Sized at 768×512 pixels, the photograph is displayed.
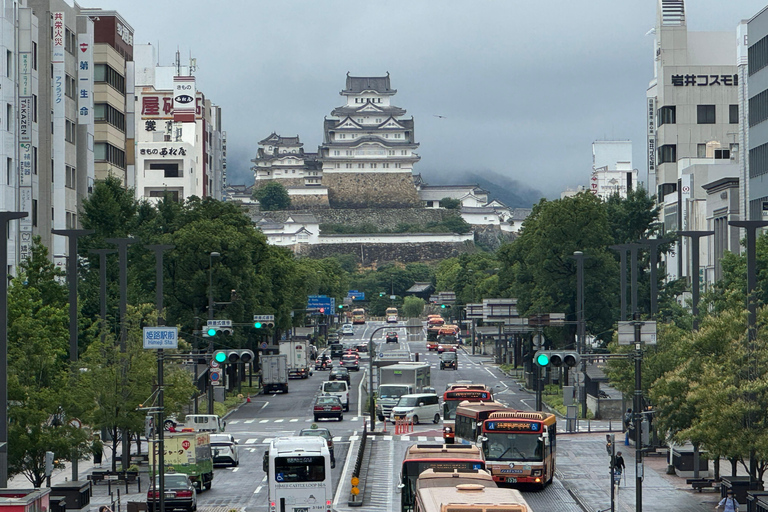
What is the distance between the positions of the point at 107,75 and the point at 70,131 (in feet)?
37.1

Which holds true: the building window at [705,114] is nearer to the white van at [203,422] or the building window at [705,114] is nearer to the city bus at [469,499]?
the white van at [203,422]

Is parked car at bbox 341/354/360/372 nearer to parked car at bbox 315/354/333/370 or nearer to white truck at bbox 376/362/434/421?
parked car at bbox 315/354/333/370

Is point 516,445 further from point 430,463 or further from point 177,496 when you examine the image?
point 177,496

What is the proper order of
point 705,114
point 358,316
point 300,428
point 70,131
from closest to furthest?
point 300,428 < point 70,131 < point 705,114 < point 358,316

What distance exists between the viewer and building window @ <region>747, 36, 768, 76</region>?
72062 millimetres

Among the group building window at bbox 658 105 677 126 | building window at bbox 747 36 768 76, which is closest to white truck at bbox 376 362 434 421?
building window at bbox 747 36 768 76

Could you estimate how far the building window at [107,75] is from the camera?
94000 mm

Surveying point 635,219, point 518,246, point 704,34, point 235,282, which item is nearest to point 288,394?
point 235,282

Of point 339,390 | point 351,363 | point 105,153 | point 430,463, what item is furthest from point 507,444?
point 351,363

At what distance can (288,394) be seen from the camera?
86.7 metres

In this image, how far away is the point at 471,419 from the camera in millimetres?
45438

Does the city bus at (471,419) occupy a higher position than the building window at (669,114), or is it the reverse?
the building window at (669,114)

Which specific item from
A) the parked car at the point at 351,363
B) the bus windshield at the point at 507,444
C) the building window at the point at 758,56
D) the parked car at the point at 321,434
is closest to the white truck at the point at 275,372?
the parked car at the point at 351,363

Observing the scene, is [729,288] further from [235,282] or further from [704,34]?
[704,34]
